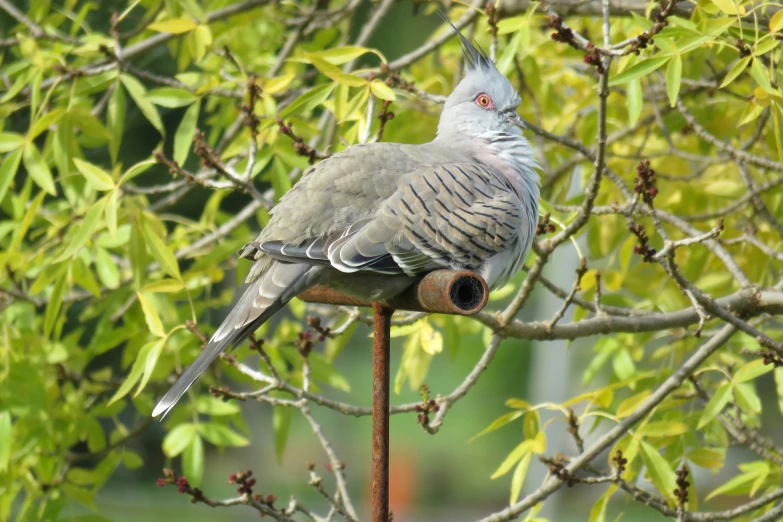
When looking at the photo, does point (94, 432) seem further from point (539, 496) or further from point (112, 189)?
point (539, 496)

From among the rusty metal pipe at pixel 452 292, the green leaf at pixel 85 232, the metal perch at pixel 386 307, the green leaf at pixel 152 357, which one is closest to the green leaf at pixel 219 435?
the green leaf at pixel 152 357

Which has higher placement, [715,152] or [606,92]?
[715,152]

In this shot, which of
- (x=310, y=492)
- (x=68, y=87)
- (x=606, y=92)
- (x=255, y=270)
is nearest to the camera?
(x=606, y=92)

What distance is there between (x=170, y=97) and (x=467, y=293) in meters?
1.29

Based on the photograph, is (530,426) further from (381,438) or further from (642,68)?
(642,68)

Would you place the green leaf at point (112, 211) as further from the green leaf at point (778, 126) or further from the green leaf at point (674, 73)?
the green leaf at point (778, 126)

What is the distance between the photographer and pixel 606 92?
178cm

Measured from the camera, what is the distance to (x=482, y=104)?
2.41 meters

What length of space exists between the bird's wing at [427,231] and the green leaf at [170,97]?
2.83ft

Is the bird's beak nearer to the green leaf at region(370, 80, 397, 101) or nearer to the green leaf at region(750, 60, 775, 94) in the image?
the green leaf at region(370, 80, 397, 101)

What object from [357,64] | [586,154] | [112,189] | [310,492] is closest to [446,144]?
[586,154]

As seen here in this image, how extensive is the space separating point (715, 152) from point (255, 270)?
199 cm

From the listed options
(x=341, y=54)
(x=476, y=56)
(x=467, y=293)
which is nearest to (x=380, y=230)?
(x=467, y=293)

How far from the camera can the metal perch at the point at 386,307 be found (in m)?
1.62
